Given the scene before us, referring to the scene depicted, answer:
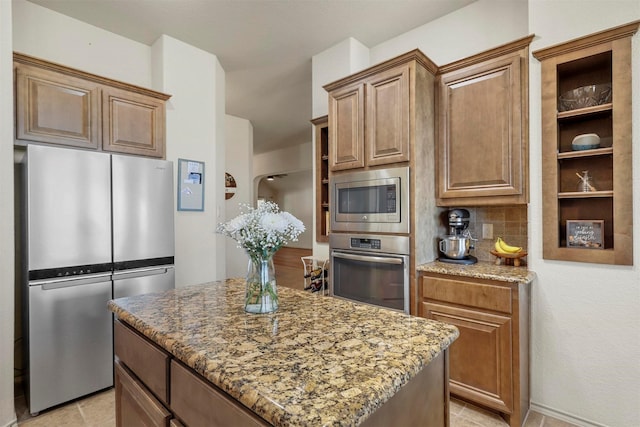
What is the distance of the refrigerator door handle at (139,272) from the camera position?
233 centimetres

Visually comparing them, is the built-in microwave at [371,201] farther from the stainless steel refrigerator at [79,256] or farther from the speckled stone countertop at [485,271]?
the stainless steel refrigerator at [79,256]

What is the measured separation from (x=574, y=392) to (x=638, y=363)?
37 cm

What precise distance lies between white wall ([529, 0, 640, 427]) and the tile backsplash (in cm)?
33

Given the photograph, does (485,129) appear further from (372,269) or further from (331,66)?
(331,66)

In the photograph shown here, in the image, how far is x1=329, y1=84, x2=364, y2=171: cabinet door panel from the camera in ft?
8.27

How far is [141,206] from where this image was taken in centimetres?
244

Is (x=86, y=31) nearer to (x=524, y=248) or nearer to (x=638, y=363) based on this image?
(x=524, y=248)

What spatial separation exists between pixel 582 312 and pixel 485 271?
1.76 ft

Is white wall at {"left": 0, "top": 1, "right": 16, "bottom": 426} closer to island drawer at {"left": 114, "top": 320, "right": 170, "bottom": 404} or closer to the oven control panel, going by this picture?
island drawer at {"left": 114, "top": 320, "right": 170, "bottom": 404}

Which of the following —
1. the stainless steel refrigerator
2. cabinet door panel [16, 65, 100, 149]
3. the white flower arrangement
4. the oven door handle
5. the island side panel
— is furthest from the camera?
the oven door handle

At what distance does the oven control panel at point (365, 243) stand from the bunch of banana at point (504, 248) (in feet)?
2.72

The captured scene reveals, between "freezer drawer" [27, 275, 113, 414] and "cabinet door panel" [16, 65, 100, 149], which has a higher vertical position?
"cabinet door panel" [16, 65, 100, 149]

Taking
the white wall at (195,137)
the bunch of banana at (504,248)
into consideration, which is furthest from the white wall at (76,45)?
the bunch of banana at (504,248)

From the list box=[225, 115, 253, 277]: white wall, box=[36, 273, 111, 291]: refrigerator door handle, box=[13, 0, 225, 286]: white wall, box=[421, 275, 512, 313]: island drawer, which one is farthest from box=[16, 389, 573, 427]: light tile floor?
box=[225, 115, 253, 277]: white wall
